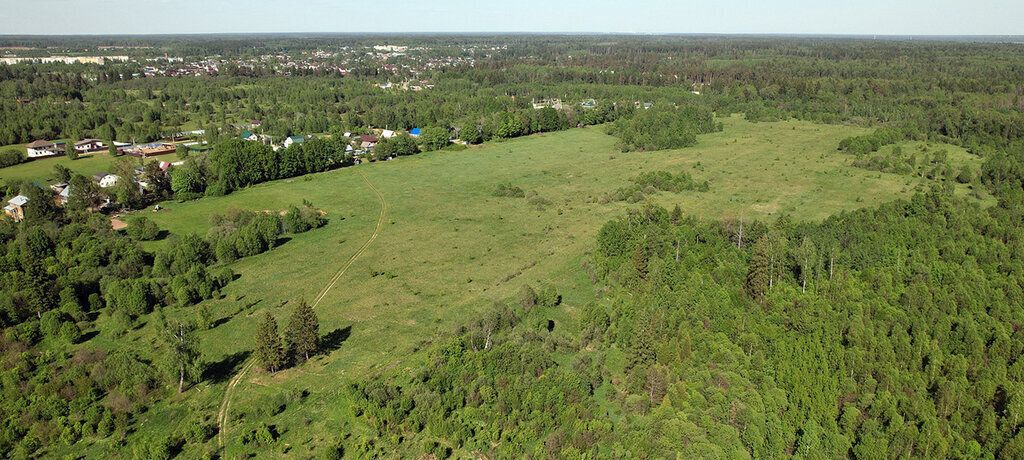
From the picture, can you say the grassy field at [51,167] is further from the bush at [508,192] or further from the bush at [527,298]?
the bush at [527,298]

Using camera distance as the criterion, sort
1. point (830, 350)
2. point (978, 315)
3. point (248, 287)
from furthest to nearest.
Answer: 1. point (248, 287)
2. point (978, 315)
3. point (830, 350)

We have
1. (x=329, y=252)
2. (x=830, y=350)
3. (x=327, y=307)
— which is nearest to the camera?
(x=830, y=350)

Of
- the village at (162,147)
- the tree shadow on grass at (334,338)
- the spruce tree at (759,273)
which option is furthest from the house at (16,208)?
the spruce tree at (759,273)

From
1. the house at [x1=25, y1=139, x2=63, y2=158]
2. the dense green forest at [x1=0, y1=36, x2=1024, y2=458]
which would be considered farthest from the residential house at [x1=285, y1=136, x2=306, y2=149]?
the house at [x1=25, y1=139, x2=63, y2=158]

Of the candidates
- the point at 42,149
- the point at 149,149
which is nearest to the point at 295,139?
the point at 149,149

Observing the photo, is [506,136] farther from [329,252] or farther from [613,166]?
[329,252]

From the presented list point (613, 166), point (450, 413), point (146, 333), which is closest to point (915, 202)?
point (613, 166)

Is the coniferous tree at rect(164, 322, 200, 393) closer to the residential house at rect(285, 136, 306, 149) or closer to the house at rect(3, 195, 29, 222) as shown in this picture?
the house at rect(3, 195, 29, 222)
